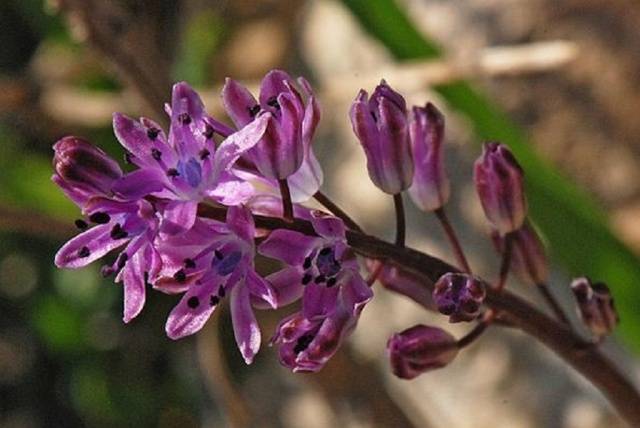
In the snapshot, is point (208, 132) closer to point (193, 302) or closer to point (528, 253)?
point (193, 302)

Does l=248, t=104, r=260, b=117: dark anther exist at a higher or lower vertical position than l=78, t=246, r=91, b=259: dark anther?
higher

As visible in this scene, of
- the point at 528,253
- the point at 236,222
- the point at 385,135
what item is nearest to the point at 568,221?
the point at 528,253

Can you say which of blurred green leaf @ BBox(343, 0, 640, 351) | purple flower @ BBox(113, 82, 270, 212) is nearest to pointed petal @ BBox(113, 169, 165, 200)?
purple flower @ BBox(113, 82, 270, 212)

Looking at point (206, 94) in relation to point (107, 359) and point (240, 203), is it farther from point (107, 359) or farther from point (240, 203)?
point (240, 203)

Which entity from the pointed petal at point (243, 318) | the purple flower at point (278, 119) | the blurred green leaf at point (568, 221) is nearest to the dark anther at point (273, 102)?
the purple flower at point (278, 119)

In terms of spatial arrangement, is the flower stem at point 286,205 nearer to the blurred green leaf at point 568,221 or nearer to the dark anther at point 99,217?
the dark anther at point 99,217

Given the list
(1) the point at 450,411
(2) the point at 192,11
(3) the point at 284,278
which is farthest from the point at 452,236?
(2) the point at 192,11

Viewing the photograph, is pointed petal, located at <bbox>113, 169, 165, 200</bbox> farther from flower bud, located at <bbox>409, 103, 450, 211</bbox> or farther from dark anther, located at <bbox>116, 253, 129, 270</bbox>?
flower bud, located at <bbox>409, 103, 450, 211</bbox>
